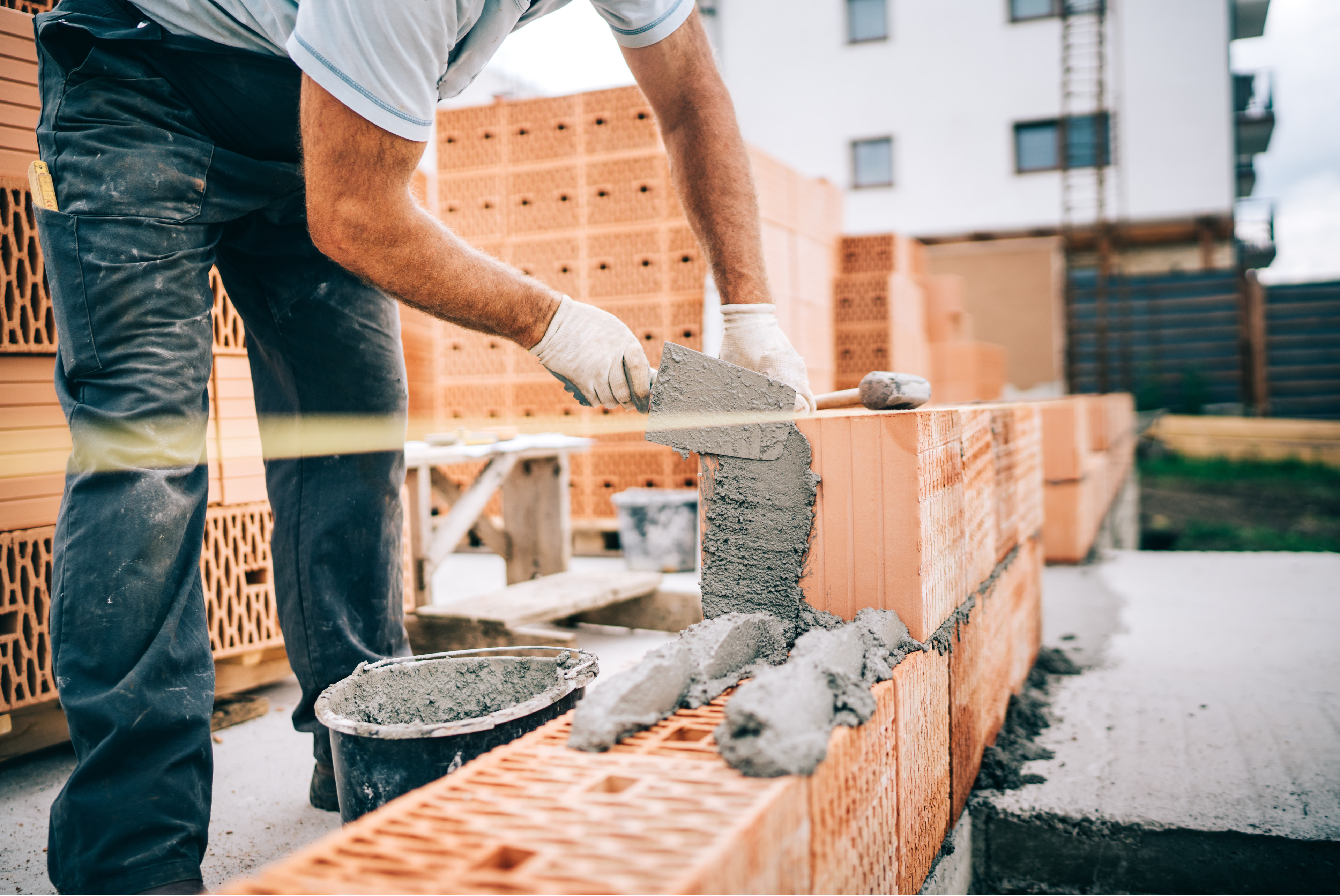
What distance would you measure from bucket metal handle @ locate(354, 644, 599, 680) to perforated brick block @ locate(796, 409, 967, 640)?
0.41 meters

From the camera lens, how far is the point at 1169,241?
49.2 feet

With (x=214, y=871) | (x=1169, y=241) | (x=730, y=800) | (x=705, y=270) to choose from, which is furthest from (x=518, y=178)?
(x=1169, y=241)

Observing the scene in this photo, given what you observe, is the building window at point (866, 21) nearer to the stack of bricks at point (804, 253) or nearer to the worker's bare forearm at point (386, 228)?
the stack of bricks at point (804, 253)

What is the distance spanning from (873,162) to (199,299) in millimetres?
15080

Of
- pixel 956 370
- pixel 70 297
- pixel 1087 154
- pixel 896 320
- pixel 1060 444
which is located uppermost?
pixel 1087 154

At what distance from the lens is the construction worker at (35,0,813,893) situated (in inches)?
48.1

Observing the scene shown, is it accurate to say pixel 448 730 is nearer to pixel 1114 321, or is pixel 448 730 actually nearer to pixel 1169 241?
pixel 1114 321

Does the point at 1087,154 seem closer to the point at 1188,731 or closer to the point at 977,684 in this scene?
the point at 1188,731

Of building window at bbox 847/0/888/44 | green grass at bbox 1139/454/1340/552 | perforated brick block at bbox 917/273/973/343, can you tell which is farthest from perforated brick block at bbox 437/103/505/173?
building window at bbox 847/0/888/44

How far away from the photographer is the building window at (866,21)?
14969mm

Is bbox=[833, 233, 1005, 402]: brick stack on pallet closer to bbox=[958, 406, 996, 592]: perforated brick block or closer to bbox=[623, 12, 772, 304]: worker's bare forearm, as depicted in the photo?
bbox=[958, 406, 996, 592]: perforated brick block

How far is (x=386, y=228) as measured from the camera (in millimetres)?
1283

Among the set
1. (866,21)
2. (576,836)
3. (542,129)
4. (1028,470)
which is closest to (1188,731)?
(1028,470)

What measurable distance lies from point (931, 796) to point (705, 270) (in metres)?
3.60
